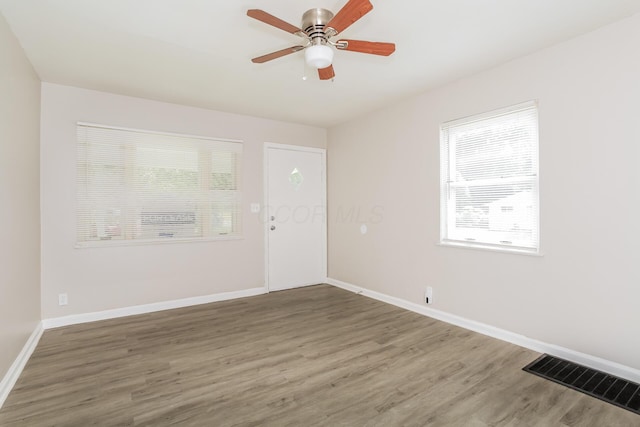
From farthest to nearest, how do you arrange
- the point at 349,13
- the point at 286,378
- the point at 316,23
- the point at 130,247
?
the point at 130,247 < the point at 286,378 < the point at 316,23 < the point at 349,13

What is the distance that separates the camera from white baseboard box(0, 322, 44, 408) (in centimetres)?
211

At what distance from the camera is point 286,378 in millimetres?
2355

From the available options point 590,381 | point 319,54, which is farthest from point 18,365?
point 590,381

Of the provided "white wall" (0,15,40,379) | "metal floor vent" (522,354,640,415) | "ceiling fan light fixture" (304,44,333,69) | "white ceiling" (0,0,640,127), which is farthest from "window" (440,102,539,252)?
"white wall" (0,15,40,379)

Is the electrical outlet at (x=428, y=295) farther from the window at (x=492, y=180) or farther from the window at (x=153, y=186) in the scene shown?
the window at (x=153, y=186)

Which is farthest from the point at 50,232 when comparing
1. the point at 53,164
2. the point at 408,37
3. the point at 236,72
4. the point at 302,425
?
the point at 408,37

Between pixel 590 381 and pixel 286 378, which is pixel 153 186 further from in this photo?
pixel 590 381

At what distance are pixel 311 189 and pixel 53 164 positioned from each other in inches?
127

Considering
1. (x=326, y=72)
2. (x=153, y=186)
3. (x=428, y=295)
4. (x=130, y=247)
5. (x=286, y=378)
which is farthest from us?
(x=153, y=186)

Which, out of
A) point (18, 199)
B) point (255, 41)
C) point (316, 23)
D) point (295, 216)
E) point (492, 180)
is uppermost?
point (255, 41)

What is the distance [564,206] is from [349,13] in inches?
88.0

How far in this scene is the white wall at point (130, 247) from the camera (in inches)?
133

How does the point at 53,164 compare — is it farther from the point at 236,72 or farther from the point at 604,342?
the point at 604,342

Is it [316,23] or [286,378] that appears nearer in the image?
[316,23]
